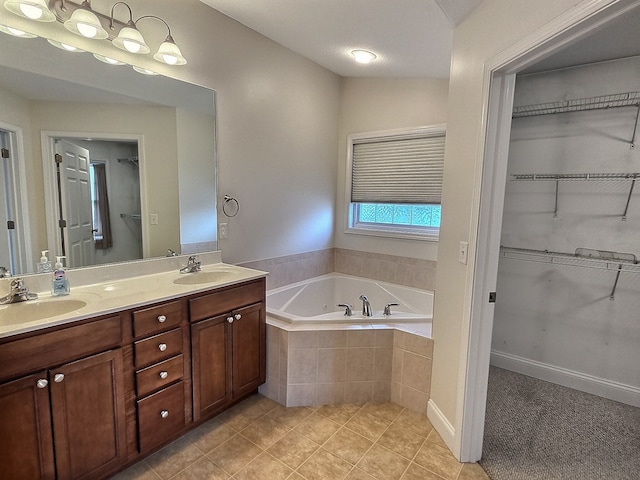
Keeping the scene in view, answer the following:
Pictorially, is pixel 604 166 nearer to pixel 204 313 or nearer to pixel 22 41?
A: pixel 204 313

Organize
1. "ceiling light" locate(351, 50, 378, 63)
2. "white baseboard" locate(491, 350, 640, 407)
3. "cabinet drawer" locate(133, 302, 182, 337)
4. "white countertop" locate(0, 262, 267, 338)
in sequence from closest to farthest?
"white countertop" locate(0, 262, 267, 338)
"cabinet drawer" locate(133, 302, 182, 337)
"white baseboard" locate(491, 350, 640, 407)
"ceiling light" locate(351, 50, 378, 63)

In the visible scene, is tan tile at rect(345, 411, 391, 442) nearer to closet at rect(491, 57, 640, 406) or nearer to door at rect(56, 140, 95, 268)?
closet at rect(491, 57, 640, 406)

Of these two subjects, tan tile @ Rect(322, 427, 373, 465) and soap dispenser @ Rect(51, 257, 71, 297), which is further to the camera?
tan tile @ Rect(322, 427, 373, 465)

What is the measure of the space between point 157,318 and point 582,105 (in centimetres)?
305

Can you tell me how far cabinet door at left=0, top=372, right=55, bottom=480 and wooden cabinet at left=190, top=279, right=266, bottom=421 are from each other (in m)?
0.68

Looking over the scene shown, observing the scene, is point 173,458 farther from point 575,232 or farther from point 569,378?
point 575,232

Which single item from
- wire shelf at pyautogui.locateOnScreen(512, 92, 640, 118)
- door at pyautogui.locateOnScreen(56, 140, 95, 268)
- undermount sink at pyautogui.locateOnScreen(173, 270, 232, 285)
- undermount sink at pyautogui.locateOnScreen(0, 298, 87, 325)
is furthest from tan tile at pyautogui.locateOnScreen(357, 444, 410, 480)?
wire shelf at pyautogui.locateOnScreen(512, 92, 640, 118)

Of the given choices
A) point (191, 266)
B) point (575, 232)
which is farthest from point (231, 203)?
point (575, 232)

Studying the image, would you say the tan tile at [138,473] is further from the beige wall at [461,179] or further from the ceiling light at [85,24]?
the ceiling light at [85,24]

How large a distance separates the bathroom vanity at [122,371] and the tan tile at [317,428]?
458mm

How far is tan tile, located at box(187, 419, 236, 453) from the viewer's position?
77.1 inches

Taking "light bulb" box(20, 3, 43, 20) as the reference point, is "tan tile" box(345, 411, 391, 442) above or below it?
below

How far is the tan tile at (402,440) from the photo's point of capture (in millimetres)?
1938

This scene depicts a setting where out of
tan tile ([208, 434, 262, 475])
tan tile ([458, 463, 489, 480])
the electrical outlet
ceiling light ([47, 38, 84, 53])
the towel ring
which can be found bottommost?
tan tile ([208, 434, 262, 475])
